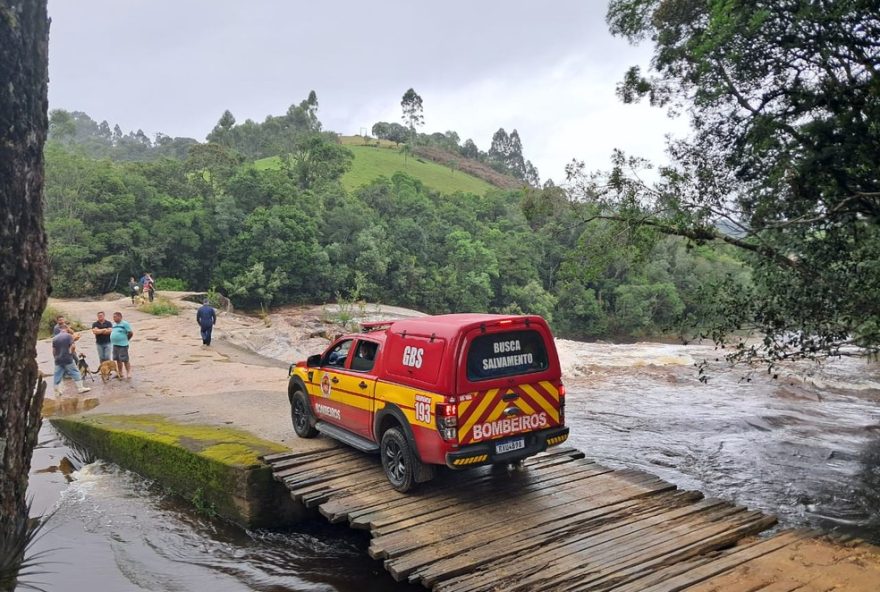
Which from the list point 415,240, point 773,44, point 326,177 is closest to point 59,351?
point 773,44

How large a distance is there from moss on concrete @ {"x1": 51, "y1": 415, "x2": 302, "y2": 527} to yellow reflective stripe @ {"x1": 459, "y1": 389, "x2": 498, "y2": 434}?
3.28 meters

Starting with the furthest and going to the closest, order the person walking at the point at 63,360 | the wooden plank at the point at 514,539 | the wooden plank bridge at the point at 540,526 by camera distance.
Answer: the person walking at the point at 63,360, the wooden plank at the point at 514,539, the wooden plank bridge at the point at 540,526

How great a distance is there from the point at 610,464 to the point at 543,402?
5.10 m

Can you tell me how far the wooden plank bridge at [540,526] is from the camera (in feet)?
17.9

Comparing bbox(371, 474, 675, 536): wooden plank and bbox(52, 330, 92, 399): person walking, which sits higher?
bbox(52, 330, 92, 399): person walking

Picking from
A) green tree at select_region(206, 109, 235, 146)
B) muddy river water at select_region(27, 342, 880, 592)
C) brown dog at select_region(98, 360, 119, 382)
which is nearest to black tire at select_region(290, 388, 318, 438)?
muddy river water at select_region(27, 342, 880, 592)

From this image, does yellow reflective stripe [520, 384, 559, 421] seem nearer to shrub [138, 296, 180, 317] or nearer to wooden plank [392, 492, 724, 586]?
wooden plank [392, 492, 724, 586]

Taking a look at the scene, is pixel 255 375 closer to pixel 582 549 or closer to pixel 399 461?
pixel 399 461

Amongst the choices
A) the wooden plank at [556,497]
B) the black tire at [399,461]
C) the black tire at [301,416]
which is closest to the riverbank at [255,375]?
the black tire at [301,416]

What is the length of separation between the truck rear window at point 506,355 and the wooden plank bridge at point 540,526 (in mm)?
1523

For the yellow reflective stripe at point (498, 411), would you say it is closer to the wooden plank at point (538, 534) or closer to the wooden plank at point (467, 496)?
the wooden plank at point (467, 496)

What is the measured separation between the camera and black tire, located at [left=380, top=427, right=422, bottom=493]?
702 cm

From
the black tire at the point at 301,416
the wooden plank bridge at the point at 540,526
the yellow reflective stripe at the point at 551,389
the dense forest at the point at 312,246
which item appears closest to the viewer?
the wooden plank bridge at the point at 540,526

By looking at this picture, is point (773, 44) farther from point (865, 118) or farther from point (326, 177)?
point (326, 177)
